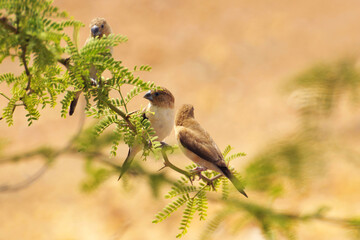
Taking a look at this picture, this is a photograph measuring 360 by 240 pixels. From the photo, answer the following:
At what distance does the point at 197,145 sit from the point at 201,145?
20 millimetres

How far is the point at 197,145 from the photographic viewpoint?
6.82ft

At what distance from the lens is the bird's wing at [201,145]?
6.26ft

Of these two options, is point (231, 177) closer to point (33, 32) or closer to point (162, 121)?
point (162, 121)

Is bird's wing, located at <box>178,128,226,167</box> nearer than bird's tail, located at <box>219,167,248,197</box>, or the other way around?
bird's tail, located at <box>219,167,248,197</box>

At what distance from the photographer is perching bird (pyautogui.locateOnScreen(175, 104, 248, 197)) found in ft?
6.10

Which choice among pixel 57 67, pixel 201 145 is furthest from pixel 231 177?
pixel 57 67

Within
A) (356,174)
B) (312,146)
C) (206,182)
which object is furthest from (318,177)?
(356,174)

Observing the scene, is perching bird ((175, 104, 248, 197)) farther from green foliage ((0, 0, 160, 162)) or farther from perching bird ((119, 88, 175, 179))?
green foliage ((0, 0, 160, 162))

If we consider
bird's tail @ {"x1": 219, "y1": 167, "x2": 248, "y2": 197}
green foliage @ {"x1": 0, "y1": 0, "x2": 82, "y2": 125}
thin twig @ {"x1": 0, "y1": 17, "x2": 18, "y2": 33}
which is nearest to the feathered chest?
bird's tail @ {"x1": 219, "y1": 167, "x2": 248, "y2": 197}

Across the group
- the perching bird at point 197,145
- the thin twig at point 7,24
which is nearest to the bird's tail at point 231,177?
the perching bird at point 197,145

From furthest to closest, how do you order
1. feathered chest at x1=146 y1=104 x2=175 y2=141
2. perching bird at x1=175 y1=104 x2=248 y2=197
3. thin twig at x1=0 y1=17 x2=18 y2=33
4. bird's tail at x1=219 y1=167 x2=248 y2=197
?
feathered chest at x1=146 y1=104 x2=175 y2=141
perching bird at x1=175 y1=104 x2=248 y2=197
bird's tail at x1=219 y1=167 x2=248 y2=197
thin twig at x1=0 y1=17 x2=18 y2=33

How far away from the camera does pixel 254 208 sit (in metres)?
2.51

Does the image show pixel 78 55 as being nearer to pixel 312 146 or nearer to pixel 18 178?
pixel 312 146

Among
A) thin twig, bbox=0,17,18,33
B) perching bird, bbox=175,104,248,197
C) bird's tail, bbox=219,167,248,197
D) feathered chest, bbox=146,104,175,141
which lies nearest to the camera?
thin twig, bbox=0,17,18,33
